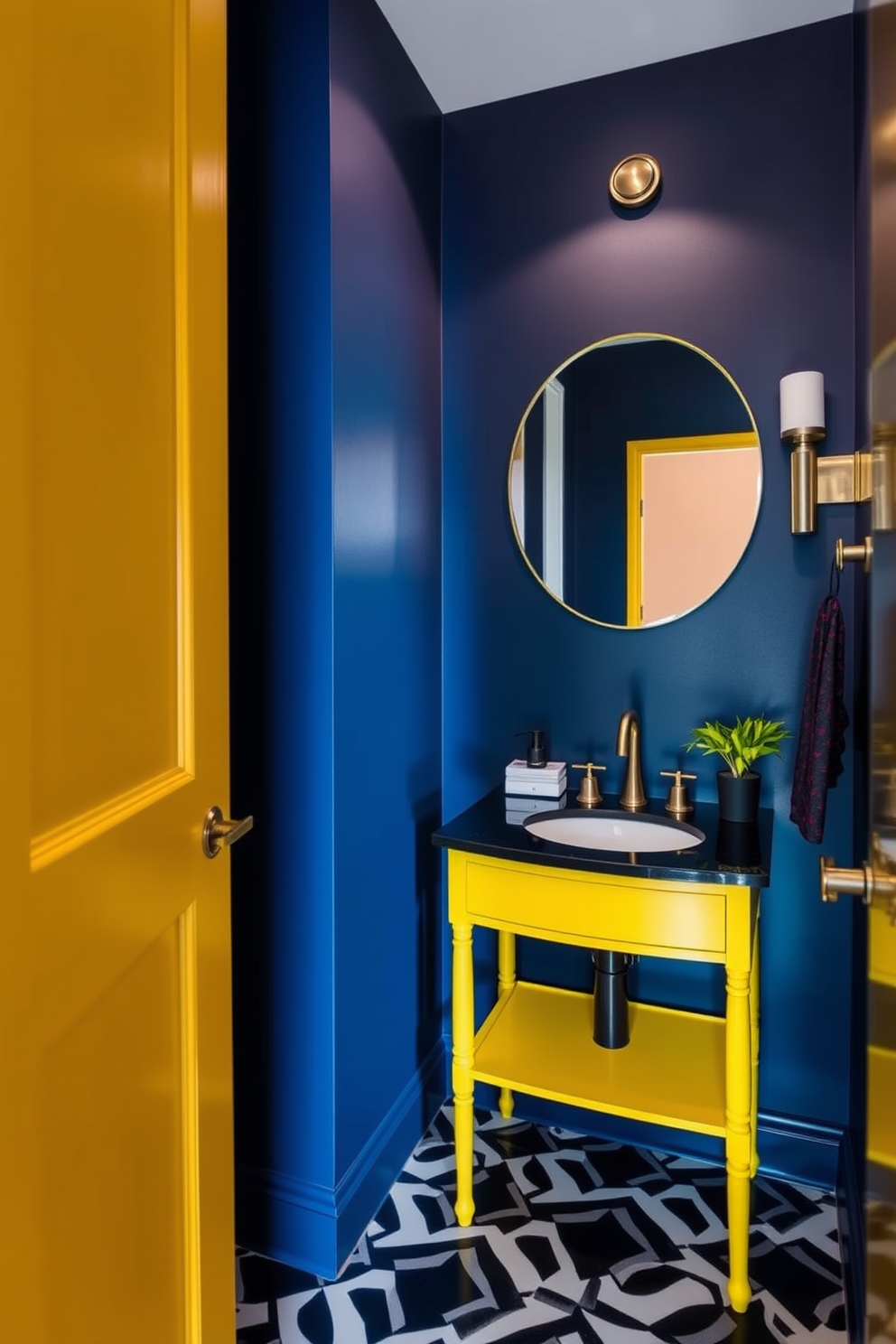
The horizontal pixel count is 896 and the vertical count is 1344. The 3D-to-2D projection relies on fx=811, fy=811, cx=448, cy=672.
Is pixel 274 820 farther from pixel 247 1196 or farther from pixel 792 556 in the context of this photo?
pixel 792 556

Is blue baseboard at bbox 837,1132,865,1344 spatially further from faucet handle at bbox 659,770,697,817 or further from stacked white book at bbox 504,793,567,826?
stacked white book at bbox 504,793,567,826

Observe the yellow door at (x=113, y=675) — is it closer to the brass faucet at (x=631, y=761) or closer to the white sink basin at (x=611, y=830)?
the white sink basin at (x=611, y=830)

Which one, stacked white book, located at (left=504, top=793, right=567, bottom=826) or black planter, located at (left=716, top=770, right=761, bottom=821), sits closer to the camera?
black planter, located at (left=716, top=770, right=761, bottom=821)

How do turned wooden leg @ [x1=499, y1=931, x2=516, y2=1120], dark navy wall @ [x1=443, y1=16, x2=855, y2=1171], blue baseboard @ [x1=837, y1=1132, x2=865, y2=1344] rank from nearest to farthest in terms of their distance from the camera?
blue baseboard @ [x1=837, y1=1132, x2=865, y2=1344] < dark navy wall @ [x1=443, y1=16, x2=855, y2=1171] < turned wooden leg @ [x1=499, y1=931, x2=516, y2=1120]

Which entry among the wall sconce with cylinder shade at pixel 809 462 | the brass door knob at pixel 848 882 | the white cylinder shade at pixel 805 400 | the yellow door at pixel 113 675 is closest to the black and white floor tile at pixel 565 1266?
the yellow door at pixel 113 675

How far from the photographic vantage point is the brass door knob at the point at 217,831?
1.02m

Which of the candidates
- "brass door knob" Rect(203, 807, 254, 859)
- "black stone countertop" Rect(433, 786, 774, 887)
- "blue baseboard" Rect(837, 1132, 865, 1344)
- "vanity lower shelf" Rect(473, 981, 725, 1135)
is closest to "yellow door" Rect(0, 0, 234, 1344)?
"brass door knob" Rect(203, 807, 254, 859)

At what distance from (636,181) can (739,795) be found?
137cm

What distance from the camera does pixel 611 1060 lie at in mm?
1667

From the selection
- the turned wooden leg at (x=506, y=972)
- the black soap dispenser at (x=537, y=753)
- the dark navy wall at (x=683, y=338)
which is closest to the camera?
the dark navy wall at (x=683, y=338)

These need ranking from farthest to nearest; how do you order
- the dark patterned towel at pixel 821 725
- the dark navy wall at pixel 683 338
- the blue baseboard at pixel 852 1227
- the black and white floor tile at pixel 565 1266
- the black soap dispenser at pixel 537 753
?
the black soap dispenser at pixel 537 753, the dark navy wall at pixel 683 338, the dark patterned towel at pixel 821 725, the black and white floor tile at pixel 565 1266, the blue baseboard at pixel 852 1227

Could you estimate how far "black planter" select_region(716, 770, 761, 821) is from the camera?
1.59 m

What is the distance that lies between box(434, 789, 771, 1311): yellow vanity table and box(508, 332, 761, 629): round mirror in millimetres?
520

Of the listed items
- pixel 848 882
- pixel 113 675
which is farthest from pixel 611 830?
pixel 113 675
